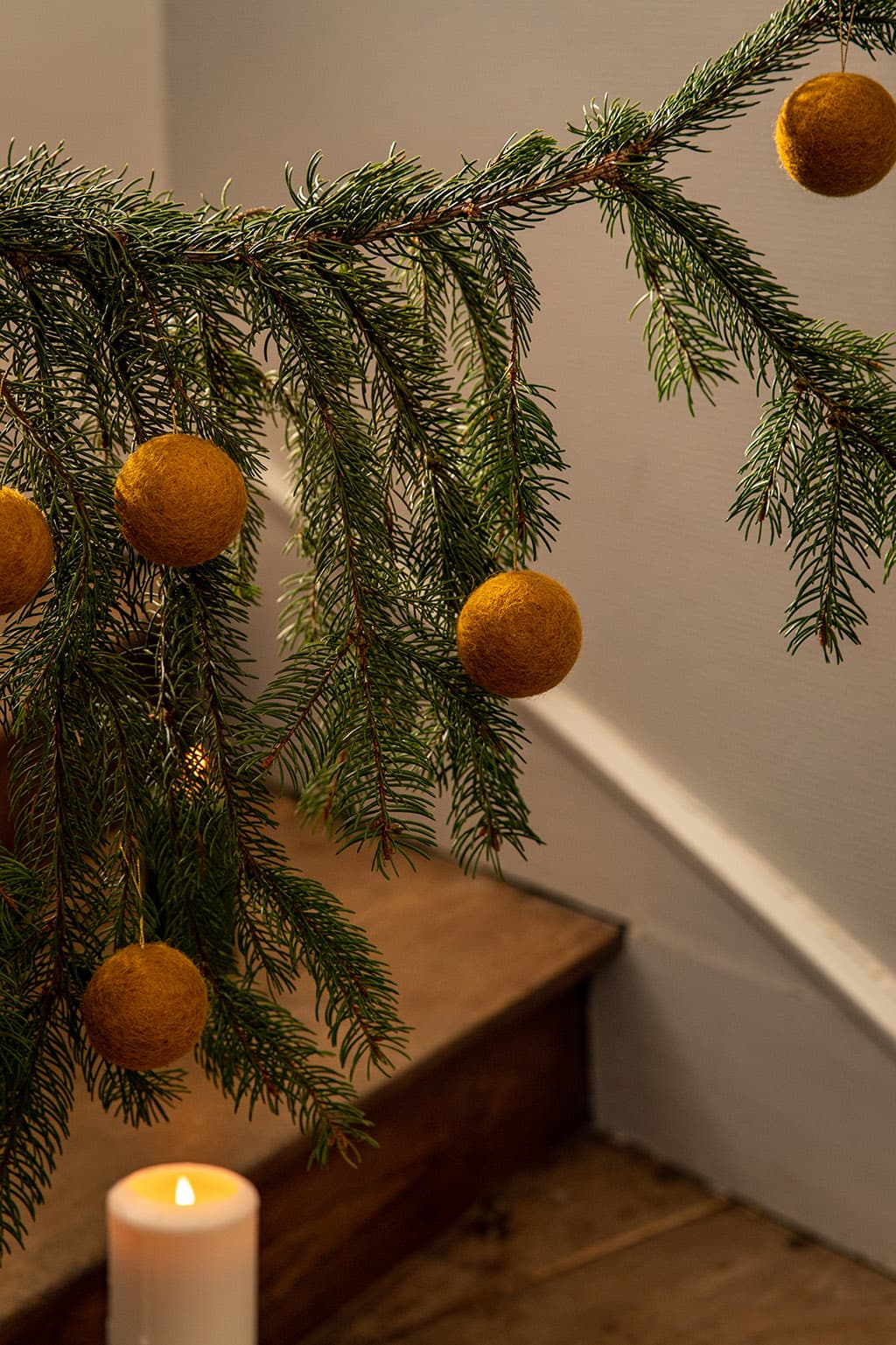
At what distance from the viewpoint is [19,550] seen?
36cm

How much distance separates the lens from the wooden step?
88 centimetres

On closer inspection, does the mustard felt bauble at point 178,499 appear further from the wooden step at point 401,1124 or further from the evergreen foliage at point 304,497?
the wooden step at point 401,1124

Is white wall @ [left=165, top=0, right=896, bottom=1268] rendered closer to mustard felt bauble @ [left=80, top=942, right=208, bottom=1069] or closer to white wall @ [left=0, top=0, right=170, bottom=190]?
white wall @ [left=0, top=0, right=170, bottom=190]

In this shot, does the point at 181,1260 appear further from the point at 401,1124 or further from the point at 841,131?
the point at 841,131

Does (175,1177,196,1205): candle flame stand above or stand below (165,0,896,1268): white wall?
below

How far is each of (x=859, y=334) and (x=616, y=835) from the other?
0.77 metres

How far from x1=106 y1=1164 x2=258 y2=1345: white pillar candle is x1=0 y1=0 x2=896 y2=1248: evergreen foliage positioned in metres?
0.26

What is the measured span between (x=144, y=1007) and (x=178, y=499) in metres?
0.15

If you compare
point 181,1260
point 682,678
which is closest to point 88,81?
point 682,678

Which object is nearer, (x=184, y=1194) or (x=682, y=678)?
(x=184, y=1194)

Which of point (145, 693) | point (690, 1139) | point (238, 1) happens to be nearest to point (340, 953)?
point (145, 693)

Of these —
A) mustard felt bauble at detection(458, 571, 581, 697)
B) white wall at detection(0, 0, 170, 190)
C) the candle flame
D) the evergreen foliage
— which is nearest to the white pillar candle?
the candle flame

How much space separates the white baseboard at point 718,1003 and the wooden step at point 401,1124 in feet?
0.15

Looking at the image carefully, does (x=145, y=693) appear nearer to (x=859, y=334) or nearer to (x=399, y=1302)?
(x=859, y=334)
